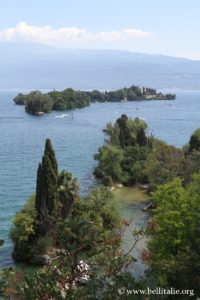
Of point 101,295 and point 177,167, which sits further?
point 177,167

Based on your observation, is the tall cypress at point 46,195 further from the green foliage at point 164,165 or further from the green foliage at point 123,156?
the green foliage at point 123,156

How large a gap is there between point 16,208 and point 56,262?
4548 centimetres

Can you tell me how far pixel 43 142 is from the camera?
378 feet

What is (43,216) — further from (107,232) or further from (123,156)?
(123,156)

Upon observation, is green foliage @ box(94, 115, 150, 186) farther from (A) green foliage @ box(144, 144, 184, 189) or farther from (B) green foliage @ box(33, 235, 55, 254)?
(B) green foliage @ box(33, 235, 55, 254)

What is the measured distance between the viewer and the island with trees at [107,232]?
11328mm

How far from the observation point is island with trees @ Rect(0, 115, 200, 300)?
11.3 metres

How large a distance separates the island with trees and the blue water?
13.4ft

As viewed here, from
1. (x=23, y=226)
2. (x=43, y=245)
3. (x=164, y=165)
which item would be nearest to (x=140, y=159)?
(x=164, y=165)

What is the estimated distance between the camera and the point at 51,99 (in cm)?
19762

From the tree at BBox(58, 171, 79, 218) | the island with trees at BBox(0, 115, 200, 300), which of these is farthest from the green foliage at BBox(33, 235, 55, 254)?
the tree at BBox(58, 171, 79, 218)

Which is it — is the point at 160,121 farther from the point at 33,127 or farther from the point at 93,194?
the point at 93,194

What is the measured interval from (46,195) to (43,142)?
246ft

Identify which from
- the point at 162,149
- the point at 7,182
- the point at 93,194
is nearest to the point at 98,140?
the point at 7,182
